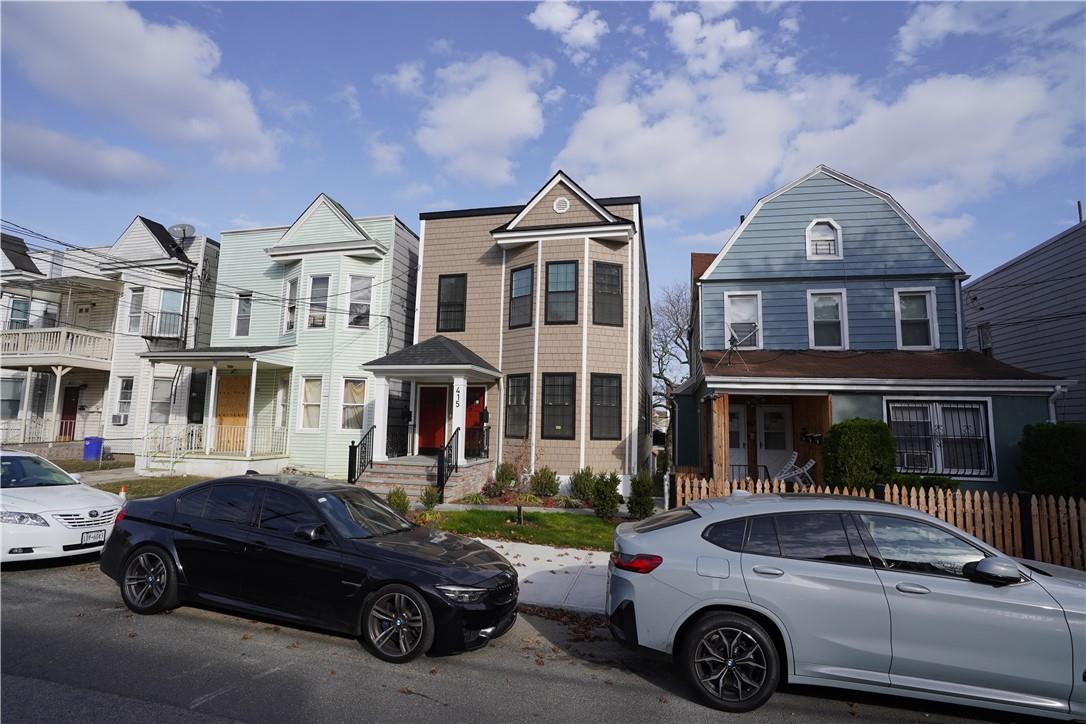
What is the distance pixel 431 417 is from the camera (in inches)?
677

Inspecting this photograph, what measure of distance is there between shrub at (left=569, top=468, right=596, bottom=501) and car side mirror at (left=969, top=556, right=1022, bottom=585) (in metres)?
9.27

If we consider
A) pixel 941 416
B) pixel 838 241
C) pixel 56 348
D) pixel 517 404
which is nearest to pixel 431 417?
pixel 517 404

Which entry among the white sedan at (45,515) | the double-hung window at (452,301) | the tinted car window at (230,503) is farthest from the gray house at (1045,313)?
the white sedan at (45,515)

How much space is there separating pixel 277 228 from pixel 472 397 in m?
9.98

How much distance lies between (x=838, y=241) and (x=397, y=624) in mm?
15178

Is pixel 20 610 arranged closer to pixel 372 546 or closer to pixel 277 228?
pixel 372 546

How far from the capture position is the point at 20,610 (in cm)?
585

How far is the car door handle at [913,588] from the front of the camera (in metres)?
4.18

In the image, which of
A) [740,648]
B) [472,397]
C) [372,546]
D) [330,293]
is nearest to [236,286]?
[330,293]

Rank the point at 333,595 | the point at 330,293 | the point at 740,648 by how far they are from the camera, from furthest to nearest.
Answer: the point at 330,293, the point at 333,595, the point at 740,648

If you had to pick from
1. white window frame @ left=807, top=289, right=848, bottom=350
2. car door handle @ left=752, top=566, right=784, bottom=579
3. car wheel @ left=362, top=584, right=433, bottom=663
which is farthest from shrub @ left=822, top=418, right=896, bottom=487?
car wheel @ left=362, top=584, right=433, bottom=663

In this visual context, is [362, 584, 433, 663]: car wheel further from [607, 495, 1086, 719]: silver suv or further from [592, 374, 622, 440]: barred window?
[592, 374, 622, 440]: barred window

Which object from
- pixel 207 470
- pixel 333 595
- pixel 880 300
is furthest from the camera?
pixel 207 470

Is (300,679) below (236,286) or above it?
below
